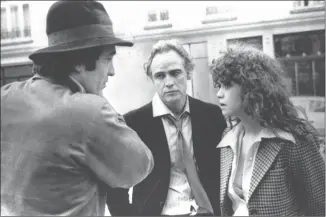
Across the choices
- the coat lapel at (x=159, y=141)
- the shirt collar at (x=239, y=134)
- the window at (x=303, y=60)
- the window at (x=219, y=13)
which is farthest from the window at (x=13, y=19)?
the window at (x=303, y=60)

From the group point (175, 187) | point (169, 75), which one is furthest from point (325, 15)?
point (175, 187)

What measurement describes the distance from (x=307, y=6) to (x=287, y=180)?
882 mm

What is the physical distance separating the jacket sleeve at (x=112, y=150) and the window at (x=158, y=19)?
771 millimetres

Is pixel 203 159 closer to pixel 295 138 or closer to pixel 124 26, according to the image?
pixel 295 138

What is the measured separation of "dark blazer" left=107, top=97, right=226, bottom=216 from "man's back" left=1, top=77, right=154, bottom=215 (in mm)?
447

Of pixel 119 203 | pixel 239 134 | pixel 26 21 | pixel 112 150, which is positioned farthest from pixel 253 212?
pixel 26 21

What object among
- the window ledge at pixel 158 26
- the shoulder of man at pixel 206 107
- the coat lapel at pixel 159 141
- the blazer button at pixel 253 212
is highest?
the window ledge at pixel 158 26

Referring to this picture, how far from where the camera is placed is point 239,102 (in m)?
1.45

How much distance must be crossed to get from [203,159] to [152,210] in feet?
1.14

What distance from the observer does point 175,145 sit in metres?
1.56

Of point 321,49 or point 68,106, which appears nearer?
point 68,106

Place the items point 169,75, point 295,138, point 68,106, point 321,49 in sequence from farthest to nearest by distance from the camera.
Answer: point 321,49
point 169,75
point 295,138
point 68,106

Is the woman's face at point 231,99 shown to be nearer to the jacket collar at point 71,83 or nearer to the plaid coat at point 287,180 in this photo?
the plaid coat at point 287,180

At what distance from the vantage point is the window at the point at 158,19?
169 cm
